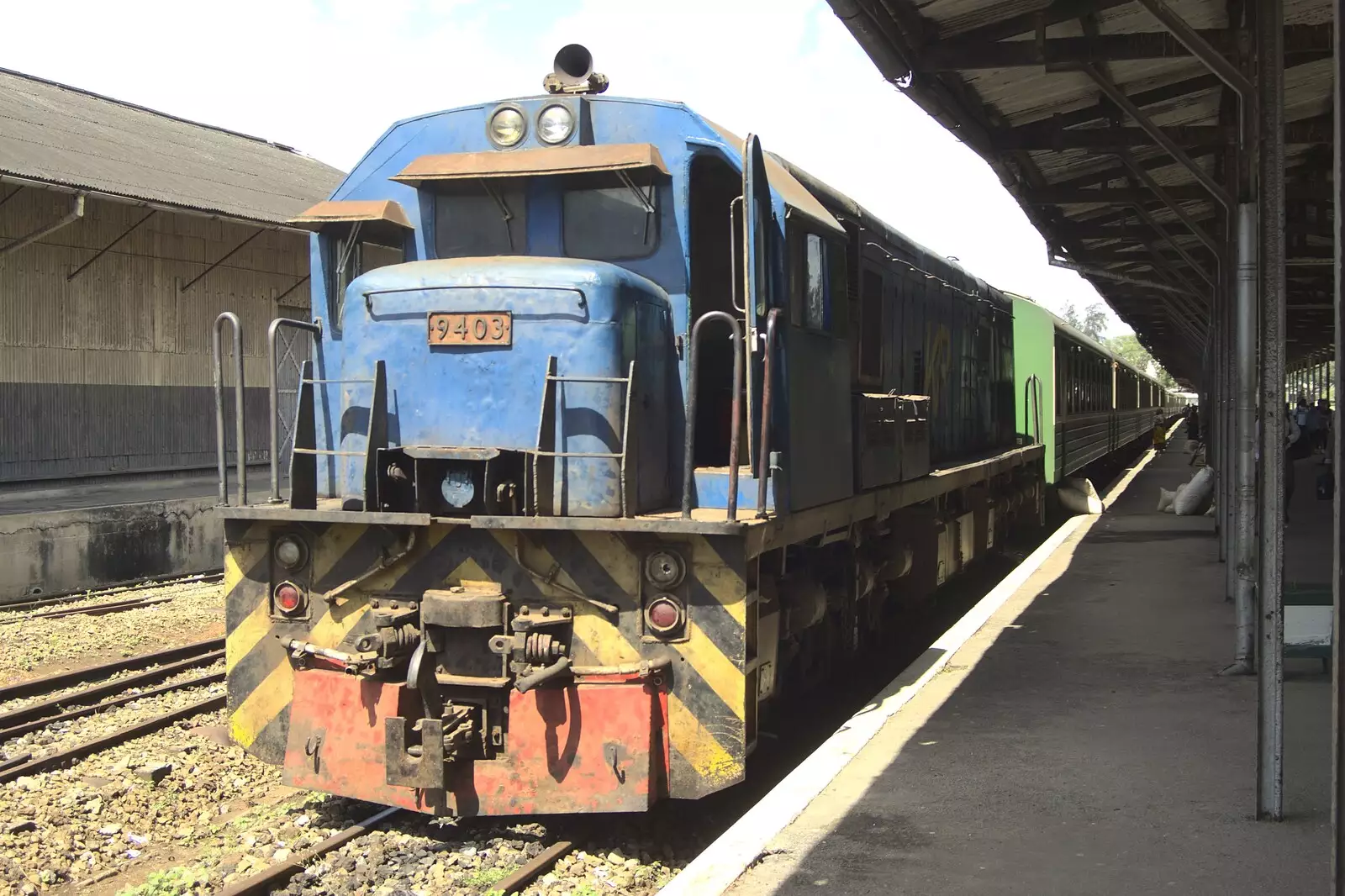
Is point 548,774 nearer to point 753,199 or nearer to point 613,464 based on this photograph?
point 613,464

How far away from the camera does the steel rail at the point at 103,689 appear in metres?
7.61

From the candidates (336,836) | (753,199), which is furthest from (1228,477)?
(336,836)

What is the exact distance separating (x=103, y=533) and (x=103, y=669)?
5.67 meters

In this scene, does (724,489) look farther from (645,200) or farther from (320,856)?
(320,856)

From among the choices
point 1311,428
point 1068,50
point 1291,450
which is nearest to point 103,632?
point 1068,50

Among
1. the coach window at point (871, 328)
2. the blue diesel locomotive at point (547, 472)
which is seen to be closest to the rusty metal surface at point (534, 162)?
the blue diesel locomotive at point (547, 472)

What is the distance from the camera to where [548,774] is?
5.19 m

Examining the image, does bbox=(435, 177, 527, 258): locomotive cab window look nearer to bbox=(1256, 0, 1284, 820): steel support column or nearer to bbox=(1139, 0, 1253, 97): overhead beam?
bbox=(1256, 0, 1284, 820): steel support column

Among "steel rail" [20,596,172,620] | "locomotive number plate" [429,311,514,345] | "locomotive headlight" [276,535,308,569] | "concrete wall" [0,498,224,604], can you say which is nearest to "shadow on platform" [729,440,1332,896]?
"locomotive number plate" [429,311,514,345]

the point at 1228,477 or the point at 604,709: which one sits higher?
the point at 1228,477

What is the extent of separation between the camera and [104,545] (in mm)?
14070

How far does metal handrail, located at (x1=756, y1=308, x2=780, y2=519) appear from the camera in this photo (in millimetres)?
5148

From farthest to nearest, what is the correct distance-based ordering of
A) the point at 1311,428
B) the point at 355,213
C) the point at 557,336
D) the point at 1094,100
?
the point at 1311,428 → the point at 1094,100 → the point at 355,213 → the point at 557,336

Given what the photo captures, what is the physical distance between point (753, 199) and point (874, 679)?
4.48 metres
